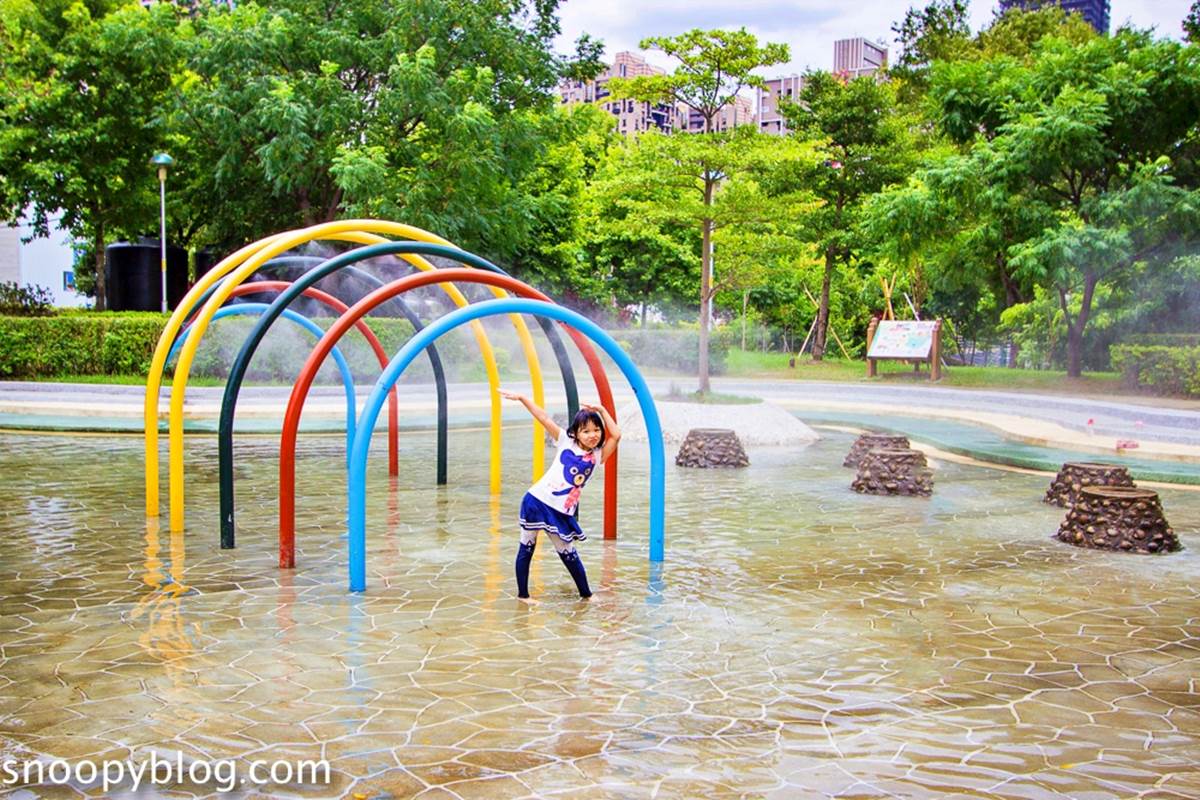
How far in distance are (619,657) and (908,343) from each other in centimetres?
2547

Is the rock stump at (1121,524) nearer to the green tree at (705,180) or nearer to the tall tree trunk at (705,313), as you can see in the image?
the green tree at (705,180)

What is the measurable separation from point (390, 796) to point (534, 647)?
1928 millimetres

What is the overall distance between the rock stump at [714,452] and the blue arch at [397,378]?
222 inches

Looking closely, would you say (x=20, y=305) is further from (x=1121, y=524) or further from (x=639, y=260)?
(x=1121, y=524)

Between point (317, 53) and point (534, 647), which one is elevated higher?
point (317, 53)

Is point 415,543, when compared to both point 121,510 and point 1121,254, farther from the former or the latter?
point 1121,254

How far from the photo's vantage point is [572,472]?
6.64 meters

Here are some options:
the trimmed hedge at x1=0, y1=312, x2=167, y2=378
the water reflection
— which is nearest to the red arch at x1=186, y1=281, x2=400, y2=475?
the water reflection

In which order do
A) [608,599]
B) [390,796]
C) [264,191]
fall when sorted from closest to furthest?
[390,796] < [608,599] < [264,191]

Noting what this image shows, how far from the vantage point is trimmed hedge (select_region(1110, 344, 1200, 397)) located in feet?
76.0

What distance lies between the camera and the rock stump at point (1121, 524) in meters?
8.76

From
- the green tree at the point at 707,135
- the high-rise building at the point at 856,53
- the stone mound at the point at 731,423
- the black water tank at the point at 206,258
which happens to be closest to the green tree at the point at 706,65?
the green tree at the point at 707,135

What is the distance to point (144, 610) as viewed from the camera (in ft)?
21.2

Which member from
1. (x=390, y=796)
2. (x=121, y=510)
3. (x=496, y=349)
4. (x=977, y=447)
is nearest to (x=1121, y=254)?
(x=977, y=447)
